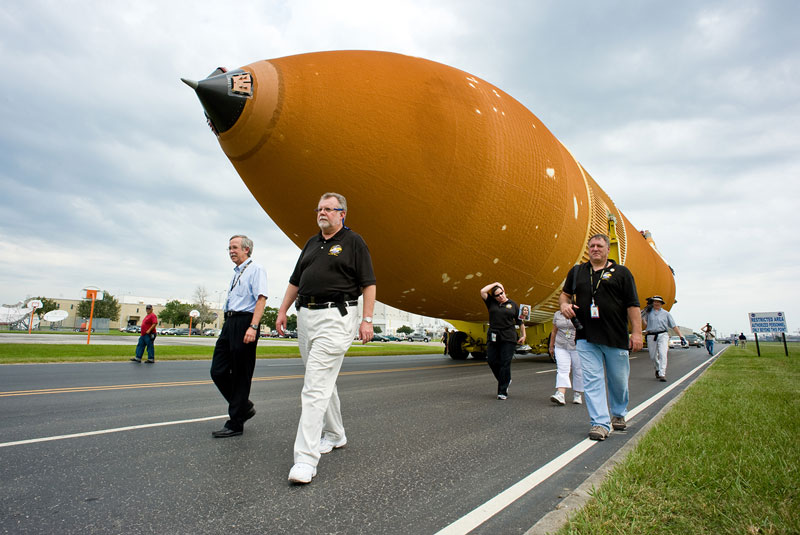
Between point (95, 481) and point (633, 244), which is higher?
point (633, 244)

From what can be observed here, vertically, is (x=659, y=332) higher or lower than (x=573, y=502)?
higher

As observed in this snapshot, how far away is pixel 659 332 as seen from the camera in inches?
354

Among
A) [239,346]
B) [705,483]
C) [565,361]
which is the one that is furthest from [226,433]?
[565,361]

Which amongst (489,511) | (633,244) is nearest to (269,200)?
(489,511)

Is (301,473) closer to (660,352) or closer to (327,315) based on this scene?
(327,315)

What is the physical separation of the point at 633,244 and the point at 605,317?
939 centimetres

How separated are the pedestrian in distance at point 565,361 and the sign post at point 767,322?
22.8m

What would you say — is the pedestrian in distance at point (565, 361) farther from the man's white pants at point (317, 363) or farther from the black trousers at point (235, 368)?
the black trousers at point (235, 368)

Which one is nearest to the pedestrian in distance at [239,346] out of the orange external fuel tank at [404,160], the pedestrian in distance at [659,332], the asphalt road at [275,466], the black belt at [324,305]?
the asphalt road at [275,466]

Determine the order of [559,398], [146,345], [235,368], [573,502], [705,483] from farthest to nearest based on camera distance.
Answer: [146,345]
[559,398]
[235,368]
[705,483]
[573,502]

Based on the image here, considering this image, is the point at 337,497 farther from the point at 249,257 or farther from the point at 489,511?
the point at 249,257

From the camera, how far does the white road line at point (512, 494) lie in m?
1.94

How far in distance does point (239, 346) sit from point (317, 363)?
1162 mm

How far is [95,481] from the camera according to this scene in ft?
7.89
